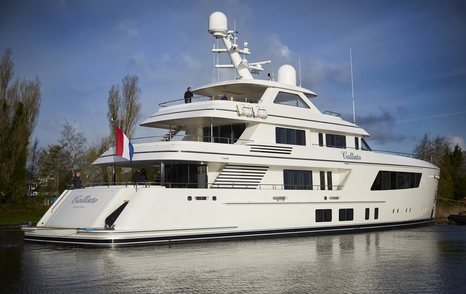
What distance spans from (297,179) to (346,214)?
9.36 ft

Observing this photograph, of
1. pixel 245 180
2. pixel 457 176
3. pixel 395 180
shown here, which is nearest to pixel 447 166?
pixel 457 176

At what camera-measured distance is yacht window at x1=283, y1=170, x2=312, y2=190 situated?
2138 centimetres

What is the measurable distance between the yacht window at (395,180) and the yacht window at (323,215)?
3074 millimetres

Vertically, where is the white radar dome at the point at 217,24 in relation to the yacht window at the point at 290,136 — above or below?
above

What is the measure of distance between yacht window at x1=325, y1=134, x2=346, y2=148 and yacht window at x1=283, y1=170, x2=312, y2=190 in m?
1.97

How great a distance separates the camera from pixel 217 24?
912 inches

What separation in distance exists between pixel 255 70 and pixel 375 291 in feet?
52.1

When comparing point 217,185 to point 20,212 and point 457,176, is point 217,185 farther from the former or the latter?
point 457,176

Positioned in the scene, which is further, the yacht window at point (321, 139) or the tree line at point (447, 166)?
the tree line at point (447, 166)

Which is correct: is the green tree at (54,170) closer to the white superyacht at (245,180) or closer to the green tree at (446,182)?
the white superyacht at (245,180)

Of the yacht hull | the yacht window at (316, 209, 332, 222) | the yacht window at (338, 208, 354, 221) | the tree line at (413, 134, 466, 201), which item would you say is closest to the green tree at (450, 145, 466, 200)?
the tree line at (413, 134, 466, 201)

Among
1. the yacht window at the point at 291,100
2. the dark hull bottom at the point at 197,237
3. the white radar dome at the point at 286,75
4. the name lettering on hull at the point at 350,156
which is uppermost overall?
the white radar dome at the point at 286,75

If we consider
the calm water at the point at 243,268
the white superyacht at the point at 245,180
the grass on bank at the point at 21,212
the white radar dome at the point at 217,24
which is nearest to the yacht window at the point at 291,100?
the white superyacht at the point at 245,180

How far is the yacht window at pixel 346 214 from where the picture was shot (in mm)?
22391
